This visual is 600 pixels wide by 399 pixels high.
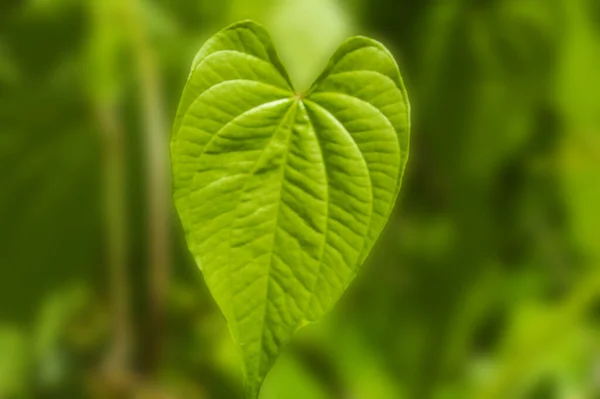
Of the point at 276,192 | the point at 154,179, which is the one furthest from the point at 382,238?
the point at 276,192

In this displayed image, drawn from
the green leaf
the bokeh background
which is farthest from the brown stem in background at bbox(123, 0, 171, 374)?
the green leaf

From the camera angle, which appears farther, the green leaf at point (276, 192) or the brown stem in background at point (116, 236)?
the brown stem in background at point (116, 236)

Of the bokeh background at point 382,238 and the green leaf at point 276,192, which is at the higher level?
the green leaf at point 276,192

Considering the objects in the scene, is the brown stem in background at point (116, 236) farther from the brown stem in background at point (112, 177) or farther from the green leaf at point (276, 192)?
the green leaf at point (276, 192)

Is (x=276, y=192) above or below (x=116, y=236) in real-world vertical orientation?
above

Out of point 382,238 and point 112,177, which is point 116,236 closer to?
point 112,177

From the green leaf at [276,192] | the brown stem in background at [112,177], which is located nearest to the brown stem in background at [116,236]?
the brown stem in background at [112,177]
